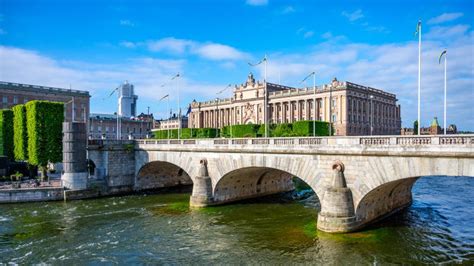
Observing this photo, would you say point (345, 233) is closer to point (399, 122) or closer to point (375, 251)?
point (375, 251)

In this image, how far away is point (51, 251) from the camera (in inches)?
952

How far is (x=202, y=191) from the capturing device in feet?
122

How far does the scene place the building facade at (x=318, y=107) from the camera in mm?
100562

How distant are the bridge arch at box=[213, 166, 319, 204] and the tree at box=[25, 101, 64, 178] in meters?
23.8

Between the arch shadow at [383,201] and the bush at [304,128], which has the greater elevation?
the bush at [304,128]

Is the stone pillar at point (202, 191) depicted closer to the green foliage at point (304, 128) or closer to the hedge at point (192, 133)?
the green foliage at point (304, 128)

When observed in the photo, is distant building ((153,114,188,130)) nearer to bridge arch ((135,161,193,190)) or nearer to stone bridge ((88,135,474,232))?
bridge arch ((135,161,193,190))

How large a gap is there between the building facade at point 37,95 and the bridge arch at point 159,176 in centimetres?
4687

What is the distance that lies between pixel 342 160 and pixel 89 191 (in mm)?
31262


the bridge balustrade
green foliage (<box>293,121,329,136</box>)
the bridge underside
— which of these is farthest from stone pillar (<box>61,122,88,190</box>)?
green foliage (<box>293,121,329,136</box>)

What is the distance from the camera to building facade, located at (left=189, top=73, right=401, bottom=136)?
101 meters

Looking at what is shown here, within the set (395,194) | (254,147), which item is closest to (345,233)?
(395,194)

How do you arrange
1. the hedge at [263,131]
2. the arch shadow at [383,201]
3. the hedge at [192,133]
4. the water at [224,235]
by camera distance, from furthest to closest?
the hedge at [192,133]
the hedge at [263,131]
the arch shadow at [383,201]
the water at [224,235]

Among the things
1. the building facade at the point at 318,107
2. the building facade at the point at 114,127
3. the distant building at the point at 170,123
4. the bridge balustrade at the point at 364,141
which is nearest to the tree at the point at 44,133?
the bridge balustrade at the point at 364,141
